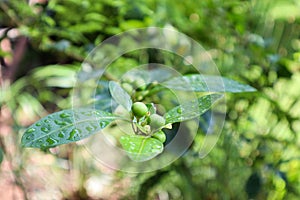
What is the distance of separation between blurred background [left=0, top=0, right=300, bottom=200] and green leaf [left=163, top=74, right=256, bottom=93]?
12.1 inches

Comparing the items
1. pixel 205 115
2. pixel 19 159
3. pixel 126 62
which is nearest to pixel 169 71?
pixel 205 115

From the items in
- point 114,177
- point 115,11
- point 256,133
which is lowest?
point 114,177

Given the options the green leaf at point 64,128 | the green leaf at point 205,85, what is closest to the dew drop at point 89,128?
the green leaf at point 64,128

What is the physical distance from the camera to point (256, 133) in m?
0.84

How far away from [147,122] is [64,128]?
6 cm

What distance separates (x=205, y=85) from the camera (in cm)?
37

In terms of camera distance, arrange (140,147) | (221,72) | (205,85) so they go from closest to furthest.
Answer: (140,147), (205,85), (221,72)

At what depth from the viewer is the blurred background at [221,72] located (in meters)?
0.76

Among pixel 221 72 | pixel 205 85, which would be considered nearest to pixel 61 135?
pixel 205 85

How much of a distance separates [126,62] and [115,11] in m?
0.23

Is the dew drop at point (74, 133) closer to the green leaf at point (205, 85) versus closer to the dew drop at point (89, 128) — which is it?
the dew drop at point (89, 128)

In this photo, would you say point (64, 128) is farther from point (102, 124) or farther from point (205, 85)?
point (205, 85)

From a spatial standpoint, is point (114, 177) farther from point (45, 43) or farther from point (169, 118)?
point (169, 118)

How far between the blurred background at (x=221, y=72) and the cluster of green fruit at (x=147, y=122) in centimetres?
43
